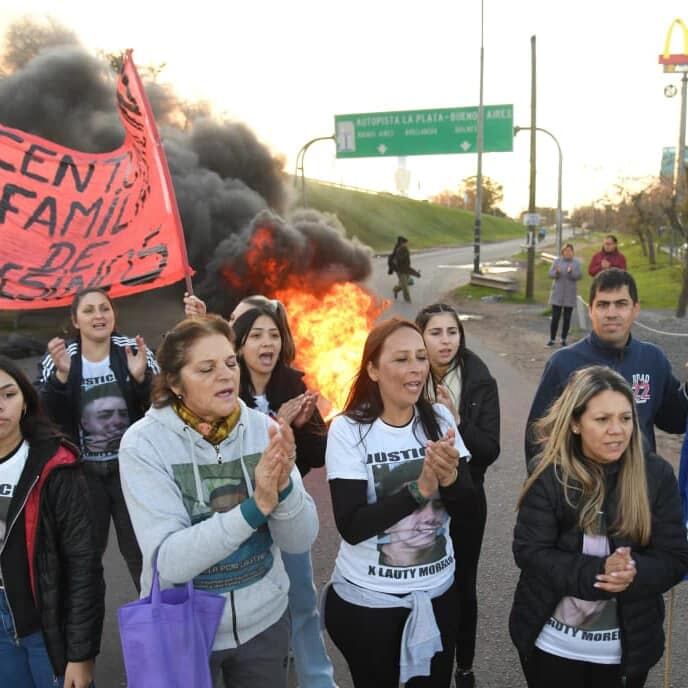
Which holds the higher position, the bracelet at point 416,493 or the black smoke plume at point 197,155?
the black smoke plume at point 197,155

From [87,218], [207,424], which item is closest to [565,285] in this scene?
[87,218]

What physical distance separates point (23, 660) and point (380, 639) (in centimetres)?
138

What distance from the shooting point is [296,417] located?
3.29 m

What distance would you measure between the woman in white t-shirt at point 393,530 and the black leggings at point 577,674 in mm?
365

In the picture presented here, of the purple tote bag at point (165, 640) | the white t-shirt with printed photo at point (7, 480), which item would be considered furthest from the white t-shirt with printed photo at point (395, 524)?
the white t-shirt with printed photo at point (7, 480)

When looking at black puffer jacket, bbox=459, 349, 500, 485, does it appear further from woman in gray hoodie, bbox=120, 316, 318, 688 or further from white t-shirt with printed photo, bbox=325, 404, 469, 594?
woman in gray hoodie, bbox=120, 316, 318, 688

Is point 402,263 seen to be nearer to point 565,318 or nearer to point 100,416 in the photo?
point 565,318

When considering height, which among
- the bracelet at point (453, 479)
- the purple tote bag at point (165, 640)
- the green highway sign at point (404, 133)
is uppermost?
the green highway sign at point (404, 133)

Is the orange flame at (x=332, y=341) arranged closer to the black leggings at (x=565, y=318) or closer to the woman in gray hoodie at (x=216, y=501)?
the woman in gray hoodie at (x=216, y=501)

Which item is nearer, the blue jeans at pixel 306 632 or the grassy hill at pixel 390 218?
the blue jeans at pixel 306 632

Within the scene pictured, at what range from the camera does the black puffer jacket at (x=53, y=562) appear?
251 cm

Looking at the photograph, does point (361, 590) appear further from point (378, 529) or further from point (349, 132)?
point (349, 132)

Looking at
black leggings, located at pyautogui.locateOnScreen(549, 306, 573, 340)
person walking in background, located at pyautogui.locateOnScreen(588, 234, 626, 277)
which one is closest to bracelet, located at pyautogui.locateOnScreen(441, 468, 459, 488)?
black leggings, located at pyautogui.locateOnScreen(549, 306, 573, 340)

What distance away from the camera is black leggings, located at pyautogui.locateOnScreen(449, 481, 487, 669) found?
130 inches
